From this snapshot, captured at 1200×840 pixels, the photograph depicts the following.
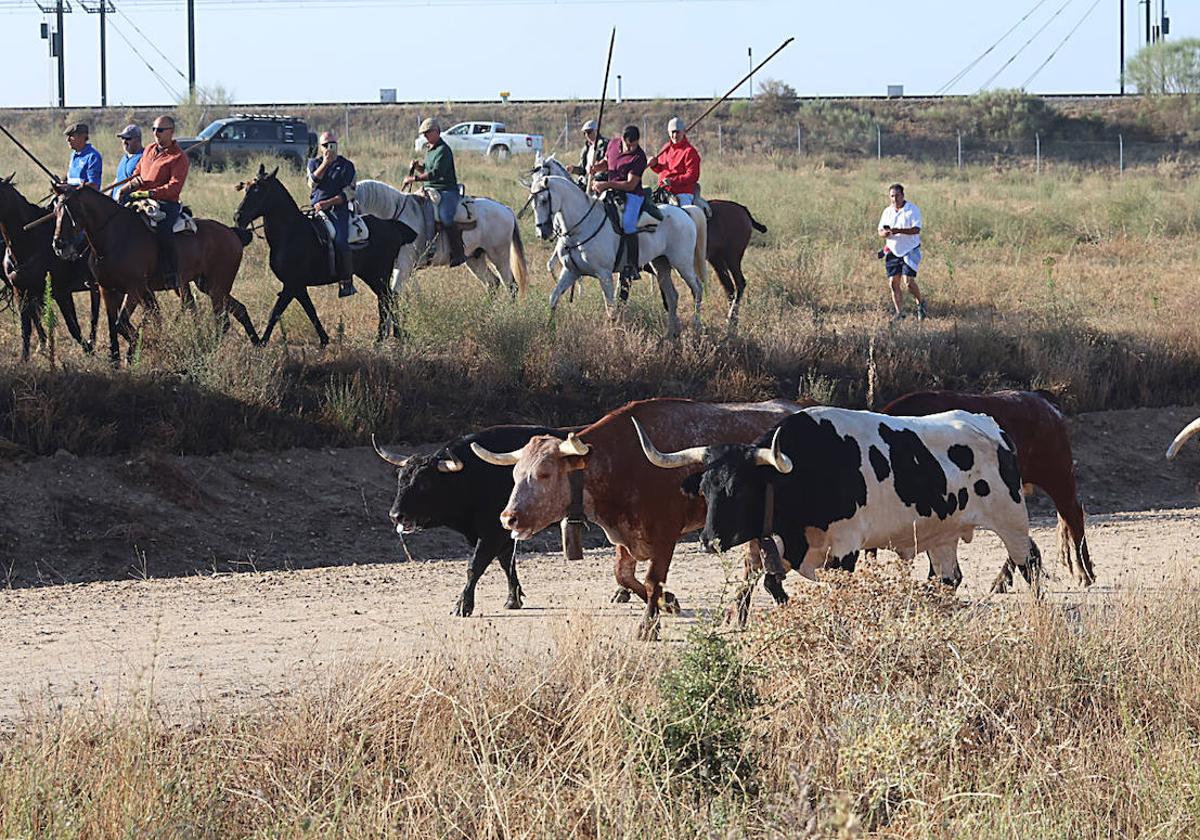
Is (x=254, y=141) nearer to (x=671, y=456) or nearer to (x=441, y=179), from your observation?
(x=441, y=179)

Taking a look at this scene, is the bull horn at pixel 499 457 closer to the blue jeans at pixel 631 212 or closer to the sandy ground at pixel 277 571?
the sandy ground at pixel 277 571

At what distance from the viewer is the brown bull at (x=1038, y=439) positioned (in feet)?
42.4

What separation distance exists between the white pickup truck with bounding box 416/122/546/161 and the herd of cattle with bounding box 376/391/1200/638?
3789 centimetres

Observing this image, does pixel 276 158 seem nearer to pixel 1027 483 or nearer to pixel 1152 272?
pixel 1152 272

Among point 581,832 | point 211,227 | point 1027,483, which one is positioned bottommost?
point 581,832

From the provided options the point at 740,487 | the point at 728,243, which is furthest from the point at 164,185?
the point at 740,487

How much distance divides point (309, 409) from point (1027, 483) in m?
8.28

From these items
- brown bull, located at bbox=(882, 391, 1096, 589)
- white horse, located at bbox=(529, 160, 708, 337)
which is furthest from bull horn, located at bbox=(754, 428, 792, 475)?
white horse, located at bbox=(529, 160, 708, 337)

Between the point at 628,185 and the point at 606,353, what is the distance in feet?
11.0

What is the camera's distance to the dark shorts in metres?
25.1

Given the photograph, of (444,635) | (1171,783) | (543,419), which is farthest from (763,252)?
(1171,783)

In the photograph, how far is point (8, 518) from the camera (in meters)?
16.3

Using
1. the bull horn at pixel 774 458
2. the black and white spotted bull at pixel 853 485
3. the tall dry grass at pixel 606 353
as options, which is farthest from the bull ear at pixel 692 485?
the tall dry grass at pixel 606 353

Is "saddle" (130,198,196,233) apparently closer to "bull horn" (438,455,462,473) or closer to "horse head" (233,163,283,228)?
"horse head" (233,163,283,228)
